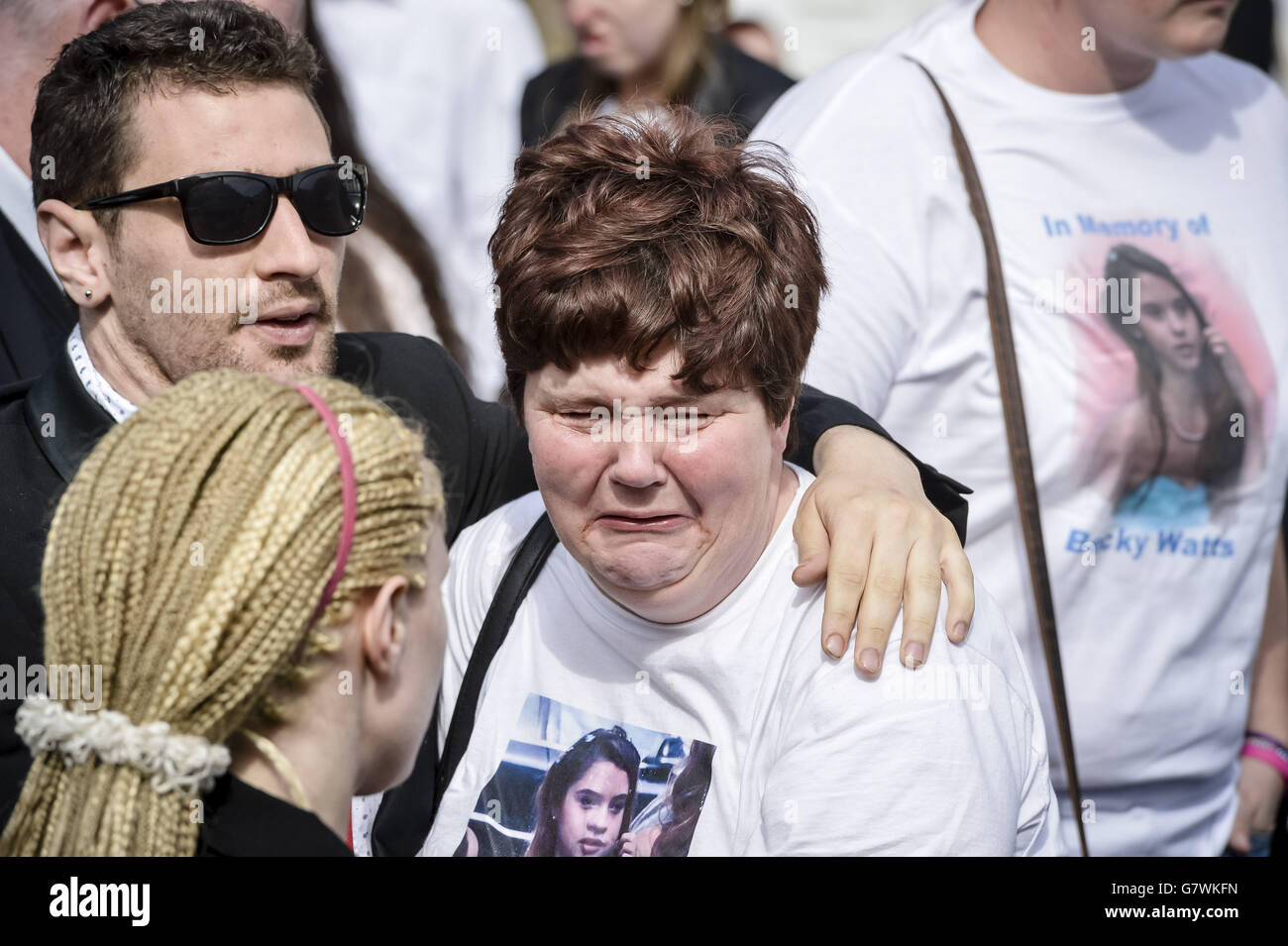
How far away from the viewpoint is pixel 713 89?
404 centimetres

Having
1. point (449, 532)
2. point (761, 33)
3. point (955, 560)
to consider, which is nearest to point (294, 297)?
point (449, 532)

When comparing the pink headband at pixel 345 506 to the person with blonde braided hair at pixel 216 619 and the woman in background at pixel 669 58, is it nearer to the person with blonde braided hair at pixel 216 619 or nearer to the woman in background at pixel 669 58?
the person with blonde braided hair at pixel 216 619

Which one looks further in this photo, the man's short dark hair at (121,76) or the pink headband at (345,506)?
the man's short dark hair at (121,76)

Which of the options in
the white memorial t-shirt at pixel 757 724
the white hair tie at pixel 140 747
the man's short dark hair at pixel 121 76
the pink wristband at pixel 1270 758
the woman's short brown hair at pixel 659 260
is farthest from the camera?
the pink wristband at pixel 1270 758

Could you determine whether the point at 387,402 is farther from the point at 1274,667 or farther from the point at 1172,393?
the point at 1274,667

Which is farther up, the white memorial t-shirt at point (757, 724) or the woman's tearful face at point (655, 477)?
the woman's tearful face at point (655, 477)

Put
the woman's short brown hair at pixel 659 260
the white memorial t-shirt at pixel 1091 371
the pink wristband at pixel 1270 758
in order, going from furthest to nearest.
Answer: the pink wristband at pixel 1270 758
the white memorial t-shirt at pixel 1091 371
the woman's short brown hair at pixel 659 260

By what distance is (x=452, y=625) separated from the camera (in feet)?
7.23

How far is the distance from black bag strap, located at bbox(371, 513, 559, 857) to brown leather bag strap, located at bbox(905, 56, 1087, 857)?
1.02 meters

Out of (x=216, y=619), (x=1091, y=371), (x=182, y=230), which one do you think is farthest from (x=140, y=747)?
(x=1091, y=371)

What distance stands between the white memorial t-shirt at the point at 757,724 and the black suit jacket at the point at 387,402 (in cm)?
27

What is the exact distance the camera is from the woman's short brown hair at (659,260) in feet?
6.02

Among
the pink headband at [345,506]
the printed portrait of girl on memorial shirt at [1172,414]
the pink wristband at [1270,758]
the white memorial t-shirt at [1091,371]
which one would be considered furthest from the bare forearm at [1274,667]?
the pink headband at [345,506]

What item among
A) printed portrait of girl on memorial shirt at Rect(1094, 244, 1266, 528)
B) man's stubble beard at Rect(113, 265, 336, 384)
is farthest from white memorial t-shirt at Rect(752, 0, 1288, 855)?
man's stubble beard at Rect(113, 265, 336, 384)
